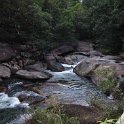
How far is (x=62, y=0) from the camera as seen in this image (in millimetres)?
40750

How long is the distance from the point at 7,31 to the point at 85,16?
55.2ft

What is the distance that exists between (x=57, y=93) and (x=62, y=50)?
49.6ft

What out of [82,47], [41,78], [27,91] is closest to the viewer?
[27,91]

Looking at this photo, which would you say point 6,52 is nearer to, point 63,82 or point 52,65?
point 52,65

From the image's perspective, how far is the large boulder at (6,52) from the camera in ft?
70.1

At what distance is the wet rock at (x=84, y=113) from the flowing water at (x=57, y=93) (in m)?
1.25

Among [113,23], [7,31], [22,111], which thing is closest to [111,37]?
[113,23]

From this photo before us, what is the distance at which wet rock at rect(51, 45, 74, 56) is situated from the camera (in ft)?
97.3

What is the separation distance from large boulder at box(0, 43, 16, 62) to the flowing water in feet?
11.7

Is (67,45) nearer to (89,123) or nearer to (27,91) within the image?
(27,91)

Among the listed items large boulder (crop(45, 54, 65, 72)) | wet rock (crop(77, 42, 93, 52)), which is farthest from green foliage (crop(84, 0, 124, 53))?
large boulder (crop(45, 54, 65, 72))

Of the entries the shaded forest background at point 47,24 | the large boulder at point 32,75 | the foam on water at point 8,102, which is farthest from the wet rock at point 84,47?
the foam on water at point 8,102

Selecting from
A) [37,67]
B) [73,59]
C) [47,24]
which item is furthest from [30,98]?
[73,59]

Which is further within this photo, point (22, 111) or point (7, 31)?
point (7, 31)
